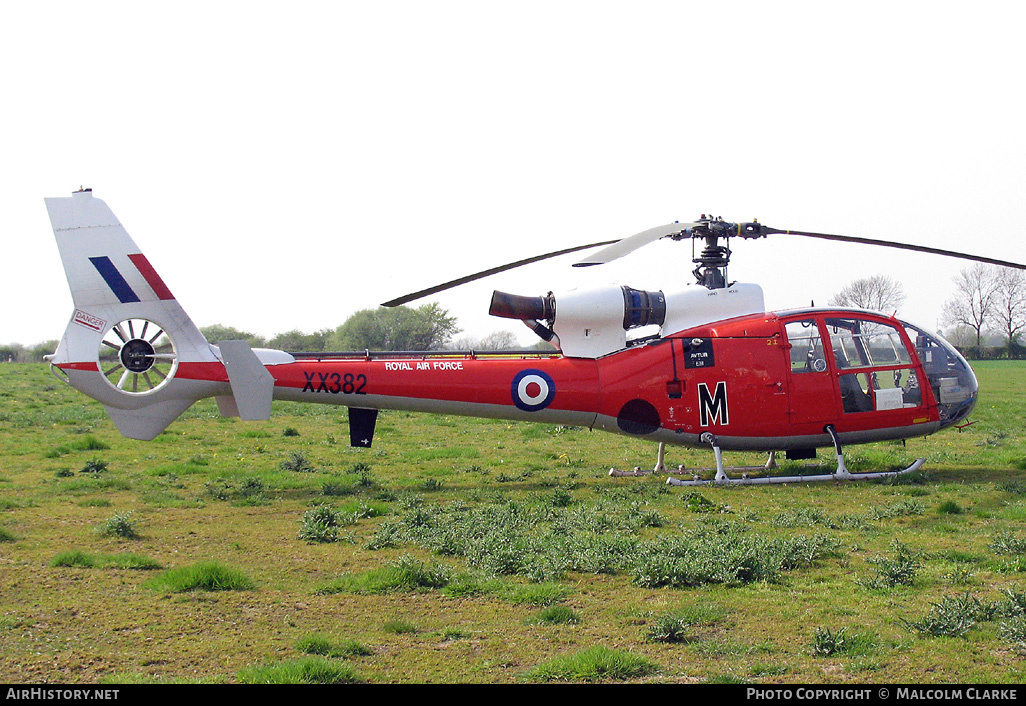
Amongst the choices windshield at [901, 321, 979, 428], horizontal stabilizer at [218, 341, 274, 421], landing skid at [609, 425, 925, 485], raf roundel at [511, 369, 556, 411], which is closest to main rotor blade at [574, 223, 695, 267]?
raf roundel at [511, 369, 556, 411]

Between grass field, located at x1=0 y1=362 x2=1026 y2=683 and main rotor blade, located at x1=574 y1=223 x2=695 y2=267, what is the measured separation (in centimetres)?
352

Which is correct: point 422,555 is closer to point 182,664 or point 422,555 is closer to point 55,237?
point 182,664

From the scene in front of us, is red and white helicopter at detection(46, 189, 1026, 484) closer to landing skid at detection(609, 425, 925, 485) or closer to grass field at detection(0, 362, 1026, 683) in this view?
landing skid at detection(609, 425, 925, 485)

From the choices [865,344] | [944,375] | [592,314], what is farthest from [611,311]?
[944,375]

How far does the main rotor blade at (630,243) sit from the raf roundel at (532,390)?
234cm

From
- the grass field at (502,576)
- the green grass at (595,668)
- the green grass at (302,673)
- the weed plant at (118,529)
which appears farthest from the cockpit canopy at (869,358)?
the weed plant at (118,529)

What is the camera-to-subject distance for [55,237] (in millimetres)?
11891

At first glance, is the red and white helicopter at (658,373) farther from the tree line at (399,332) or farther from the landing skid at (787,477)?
the tree line at (399,332)

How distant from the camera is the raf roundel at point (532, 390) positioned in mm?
13109

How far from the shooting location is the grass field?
546 cm

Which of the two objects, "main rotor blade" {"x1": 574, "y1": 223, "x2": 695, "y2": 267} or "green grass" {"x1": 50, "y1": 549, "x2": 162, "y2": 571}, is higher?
"main rotor blade" {"x1": 574, "y1": 223, "x2": 695, "y2": 267}

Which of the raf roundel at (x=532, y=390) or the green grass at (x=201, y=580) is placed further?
the raf roundel at (x=532, y=390)

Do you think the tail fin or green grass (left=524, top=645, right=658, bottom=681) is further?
the tail fin

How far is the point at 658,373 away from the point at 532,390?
2154 mm
